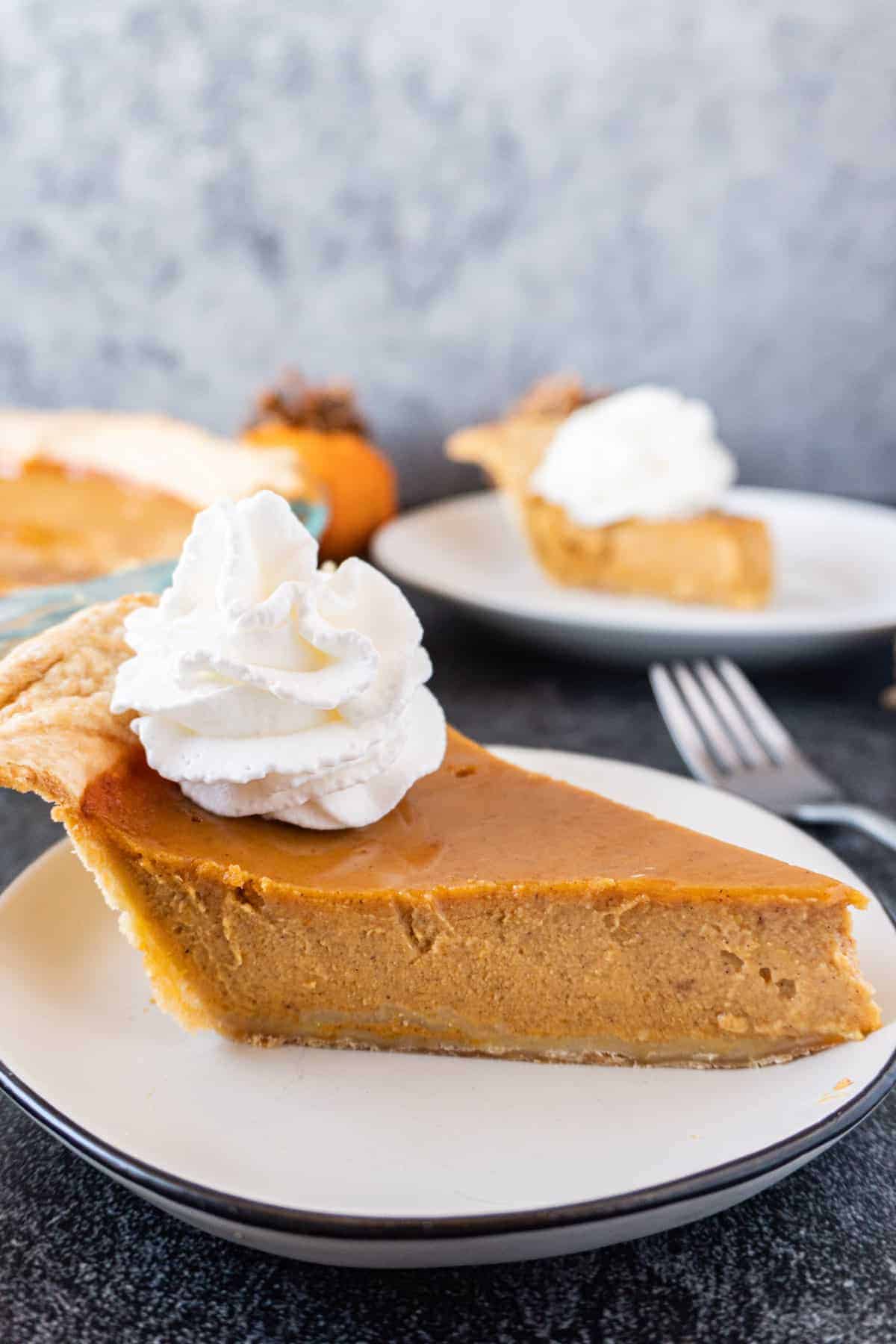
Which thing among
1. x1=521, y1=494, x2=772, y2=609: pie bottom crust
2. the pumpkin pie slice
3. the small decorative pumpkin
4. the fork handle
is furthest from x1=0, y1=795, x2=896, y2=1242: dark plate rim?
the small decorative pumpkin

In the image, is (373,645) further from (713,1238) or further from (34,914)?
(713,1238)

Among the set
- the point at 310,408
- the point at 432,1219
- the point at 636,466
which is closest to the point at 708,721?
the point at 636,466

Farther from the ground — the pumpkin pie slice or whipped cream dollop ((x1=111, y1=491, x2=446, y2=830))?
whipped cream dollop ((x1=111, y1=491, x2=446, y2=830))

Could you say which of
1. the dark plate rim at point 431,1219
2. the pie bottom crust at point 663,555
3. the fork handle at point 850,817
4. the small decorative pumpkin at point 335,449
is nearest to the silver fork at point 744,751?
the fork handle at point 850,817

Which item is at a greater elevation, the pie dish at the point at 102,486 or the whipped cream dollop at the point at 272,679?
the whipped cream dollop at the point at 272,679

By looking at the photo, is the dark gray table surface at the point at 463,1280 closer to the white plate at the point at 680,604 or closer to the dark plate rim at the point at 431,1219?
the dark plate rim at the point at 431,1219

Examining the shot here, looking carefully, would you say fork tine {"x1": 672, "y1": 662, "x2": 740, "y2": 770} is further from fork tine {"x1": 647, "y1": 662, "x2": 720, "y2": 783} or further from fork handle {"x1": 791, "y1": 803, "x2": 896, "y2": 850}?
fork handle {"x1": 791, "y1": 803, "x2": 896, "y2": 850}

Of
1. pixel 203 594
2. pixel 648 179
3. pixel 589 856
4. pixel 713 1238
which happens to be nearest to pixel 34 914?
pixel 203 594
